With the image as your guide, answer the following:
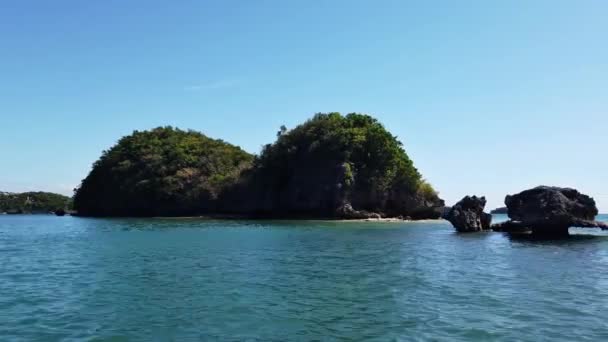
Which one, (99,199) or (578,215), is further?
(99,199)

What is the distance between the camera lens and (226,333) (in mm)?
12242

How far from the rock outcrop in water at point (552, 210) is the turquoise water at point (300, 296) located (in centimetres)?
1724

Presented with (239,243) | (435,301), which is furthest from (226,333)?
(239,243)

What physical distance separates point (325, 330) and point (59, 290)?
34.3 feet

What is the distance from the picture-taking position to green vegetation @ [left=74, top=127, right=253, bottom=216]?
11269 cm

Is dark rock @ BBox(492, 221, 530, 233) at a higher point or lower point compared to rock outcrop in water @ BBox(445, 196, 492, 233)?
lower

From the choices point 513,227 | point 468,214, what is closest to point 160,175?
point 468,214

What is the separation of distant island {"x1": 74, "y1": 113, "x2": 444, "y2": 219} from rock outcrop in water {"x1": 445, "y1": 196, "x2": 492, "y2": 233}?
31.2 m

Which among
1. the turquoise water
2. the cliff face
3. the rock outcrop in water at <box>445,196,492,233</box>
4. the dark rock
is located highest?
the cliff face

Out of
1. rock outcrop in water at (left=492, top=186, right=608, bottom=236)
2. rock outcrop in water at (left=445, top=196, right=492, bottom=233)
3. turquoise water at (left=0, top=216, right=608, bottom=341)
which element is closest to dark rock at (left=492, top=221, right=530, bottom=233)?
rock outcrop in water at (left=492, top=186, right=608, bottom=236)

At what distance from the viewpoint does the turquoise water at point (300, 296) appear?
12.6m

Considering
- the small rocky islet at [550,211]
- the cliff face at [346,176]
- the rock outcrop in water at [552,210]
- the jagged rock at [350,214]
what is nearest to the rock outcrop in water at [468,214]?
the small rocky islet at [550,211]

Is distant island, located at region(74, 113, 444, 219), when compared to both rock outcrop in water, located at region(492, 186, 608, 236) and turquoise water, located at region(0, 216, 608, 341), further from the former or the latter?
turquoise water, located at region(0, 216, 608, 341)

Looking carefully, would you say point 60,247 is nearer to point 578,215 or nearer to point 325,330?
point 325,330
